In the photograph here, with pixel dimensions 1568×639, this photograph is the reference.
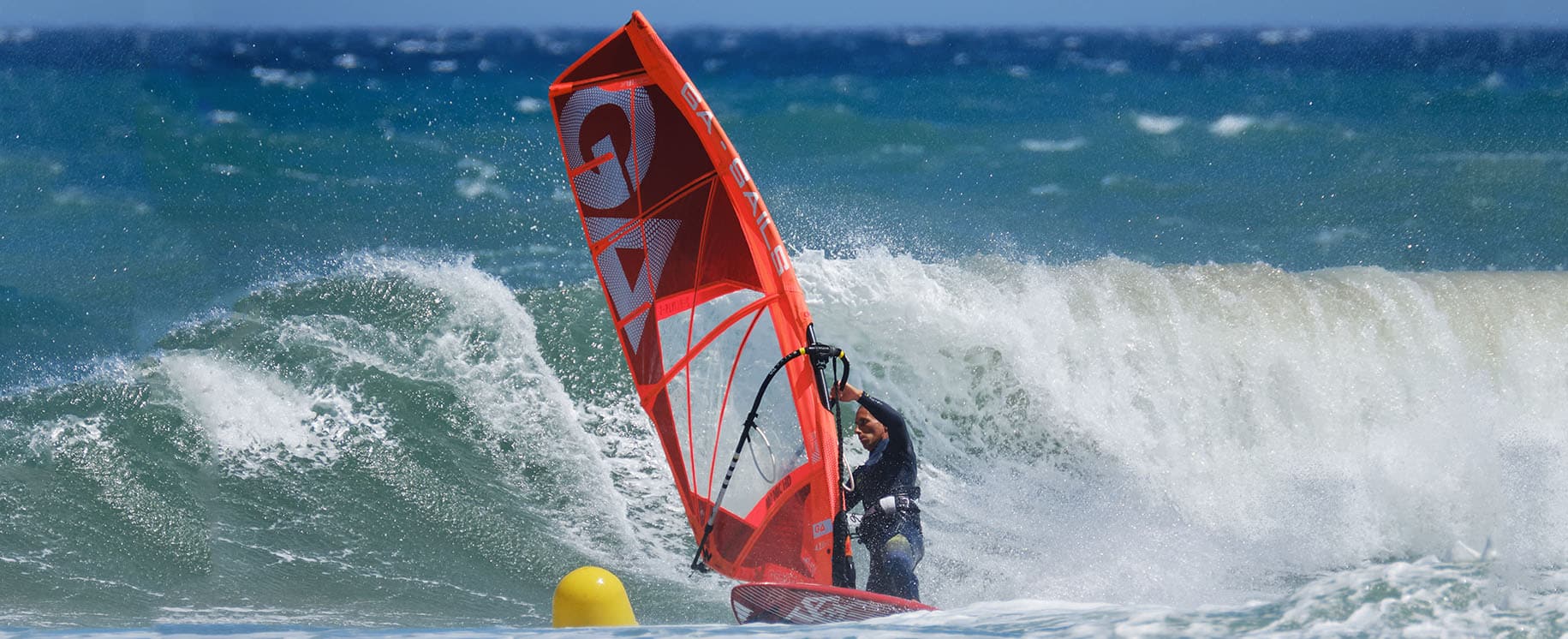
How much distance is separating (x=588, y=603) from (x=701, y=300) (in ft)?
4.81

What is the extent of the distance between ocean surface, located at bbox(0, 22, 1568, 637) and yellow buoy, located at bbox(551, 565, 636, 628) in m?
0.11

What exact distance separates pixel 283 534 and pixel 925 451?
2.91 m

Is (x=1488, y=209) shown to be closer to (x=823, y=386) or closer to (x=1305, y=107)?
(x=1305, y=107)

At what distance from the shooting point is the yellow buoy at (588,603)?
385cm

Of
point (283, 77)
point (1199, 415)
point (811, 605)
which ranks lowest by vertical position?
point (811, 605)

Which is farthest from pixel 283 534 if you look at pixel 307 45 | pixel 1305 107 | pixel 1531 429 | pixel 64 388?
pixel 307 45

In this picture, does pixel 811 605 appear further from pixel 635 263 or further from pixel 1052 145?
pixel 1052 145

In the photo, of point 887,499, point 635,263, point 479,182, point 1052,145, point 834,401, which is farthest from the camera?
point 1052,145

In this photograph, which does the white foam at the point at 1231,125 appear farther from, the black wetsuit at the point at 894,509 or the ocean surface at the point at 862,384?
the black wetsuit at the point at 894,509

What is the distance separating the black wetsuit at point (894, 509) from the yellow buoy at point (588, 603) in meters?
1.02

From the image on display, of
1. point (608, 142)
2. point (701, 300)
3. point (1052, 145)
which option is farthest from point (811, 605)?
point (1052, 145)

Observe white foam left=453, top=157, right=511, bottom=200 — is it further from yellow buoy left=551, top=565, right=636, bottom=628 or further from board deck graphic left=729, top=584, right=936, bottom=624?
yellow buoy left=551, top=565, right=636, bottom=628

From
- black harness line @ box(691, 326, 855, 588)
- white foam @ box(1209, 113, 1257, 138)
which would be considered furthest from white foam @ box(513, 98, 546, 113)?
black harness line @ box(691, 326, 855, 588)

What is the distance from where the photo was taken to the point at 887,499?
457 cm
